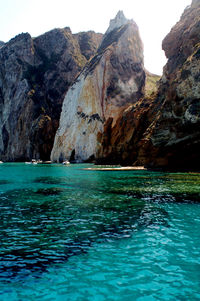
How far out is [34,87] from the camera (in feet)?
558

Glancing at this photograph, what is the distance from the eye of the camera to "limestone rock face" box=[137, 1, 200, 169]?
52.9 metres

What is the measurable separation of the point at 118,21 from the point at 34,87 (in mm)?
64973

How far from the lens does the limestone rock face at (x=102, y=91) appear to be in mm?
121125

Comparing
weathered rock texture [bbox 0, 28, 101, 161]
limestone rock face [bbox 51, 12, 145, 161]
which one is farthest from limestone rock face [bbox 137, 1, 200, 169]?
weathered rock texture [bbox 0, 28, 101, 161]

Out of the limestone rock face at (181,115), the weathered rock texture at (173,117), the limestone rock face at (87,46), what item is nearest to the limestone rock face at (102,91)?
the weathered rock texture at (173,117)

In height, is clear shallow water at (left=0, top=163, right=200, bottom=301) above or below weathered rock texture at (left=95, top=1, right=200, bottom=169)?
below

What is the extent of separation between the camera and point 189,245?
1088cm

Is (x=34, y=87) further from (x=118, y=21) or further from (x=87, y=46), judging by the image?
(x=118, y=21)

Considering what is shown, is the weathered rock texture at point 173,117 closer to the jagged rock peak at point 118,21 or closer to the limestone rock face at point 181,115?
the limestone rock face at point 181,115

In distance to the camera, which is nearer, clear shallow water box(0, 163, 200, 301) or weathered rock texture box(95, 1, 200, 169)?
clear shallow water box(0, 163, 200, 301)

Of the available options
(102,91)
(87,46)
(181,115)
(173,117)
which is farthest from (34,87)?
(181,115)

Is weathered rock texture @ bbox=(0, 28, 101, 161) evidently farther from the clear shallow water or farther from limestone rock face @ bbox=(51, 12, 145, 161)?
the clear shallow water

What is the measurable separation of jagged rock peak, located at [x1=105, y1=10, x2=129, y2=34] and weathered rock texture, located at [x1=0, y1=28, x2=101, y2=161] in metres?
35.5

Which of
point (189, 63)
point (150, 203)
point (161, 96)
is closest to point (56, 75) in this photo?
point (161, 96)
